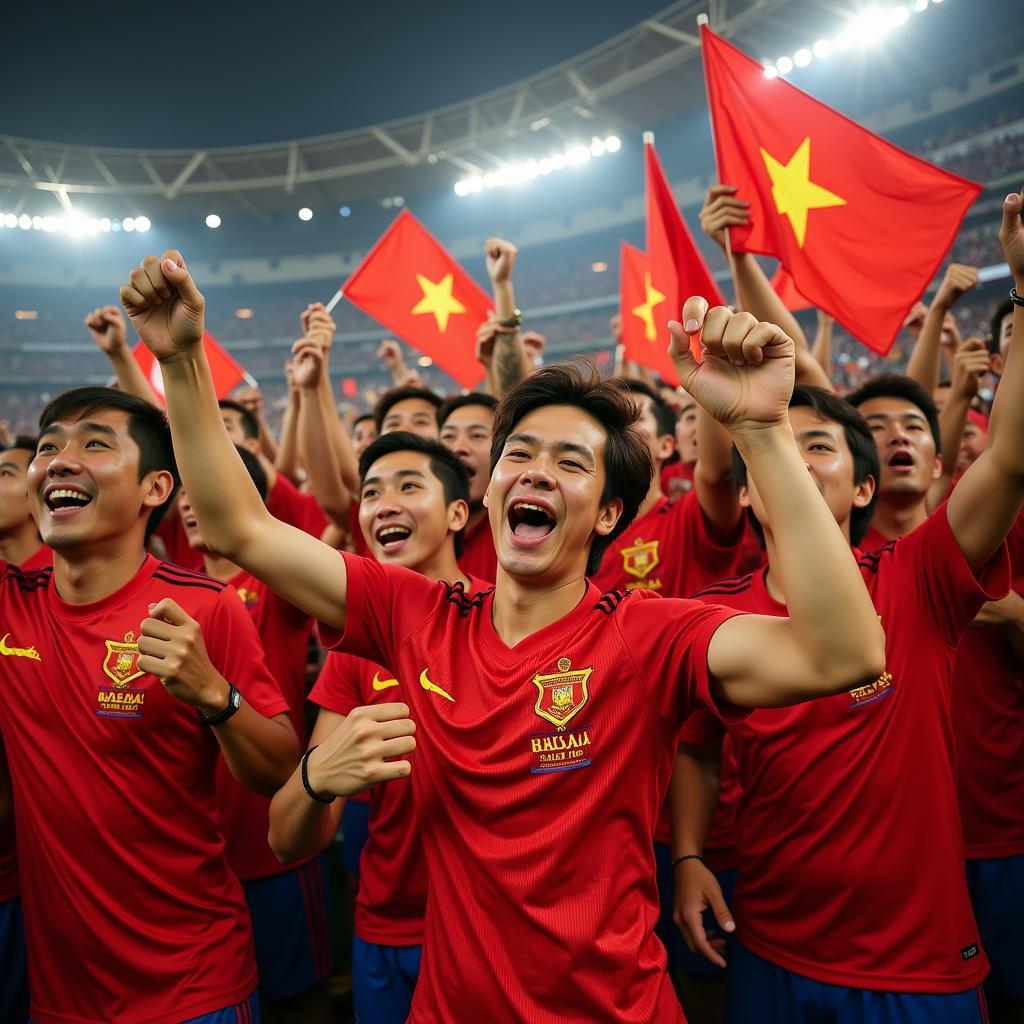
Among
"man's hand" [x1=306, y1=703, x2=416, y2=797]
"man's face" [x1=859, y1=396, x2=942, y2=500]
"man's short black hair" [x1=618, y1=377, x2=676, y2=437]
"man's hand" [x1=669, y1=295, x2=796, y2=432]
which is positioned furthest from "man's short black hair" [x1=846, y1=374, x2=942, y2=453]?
"man's hand" [x1=306, y1=703, x2=416, y2=797]

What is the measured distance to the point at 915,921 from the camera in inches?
72.7

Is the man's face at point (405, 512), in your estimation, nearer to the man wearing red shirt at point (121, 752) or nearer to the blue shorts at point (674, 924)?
the man wearing red shirt at point (121, 752)

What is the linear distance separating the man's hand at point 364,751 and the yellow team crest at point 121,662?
0.79 metres

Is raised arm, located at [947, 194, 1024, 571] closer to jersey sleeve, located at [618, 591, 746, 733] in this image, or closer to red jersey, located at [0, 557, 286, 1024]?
jersey sleeve, located at [618, 591, 746, 733]

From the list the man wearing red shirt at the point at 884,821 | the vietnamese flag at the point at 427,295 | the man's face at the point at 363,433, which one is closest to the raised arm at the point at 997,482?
the man wearing red shirt at the point at 884,821

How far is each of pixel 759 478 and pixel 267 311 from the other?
37.1 m

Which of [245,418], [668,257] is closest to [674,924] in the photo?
[245,418]

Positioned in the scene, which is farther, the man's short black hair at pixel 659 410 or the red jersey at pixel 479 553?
the man's short black hair at pixel 659 410

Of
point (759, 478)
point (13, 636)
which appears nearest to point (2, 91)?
point (13, 636)

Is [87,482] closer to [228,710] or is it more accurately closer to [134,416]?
[134,416]

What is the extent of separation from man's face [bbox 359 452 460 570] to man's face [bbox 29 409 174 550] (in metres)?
0.80

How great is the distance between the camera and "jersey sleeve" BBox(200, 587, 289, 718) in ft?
7.06

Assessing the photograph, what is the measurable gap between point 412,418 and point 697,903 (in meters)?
2.79

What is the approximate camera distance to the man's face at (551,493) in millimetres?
1803
